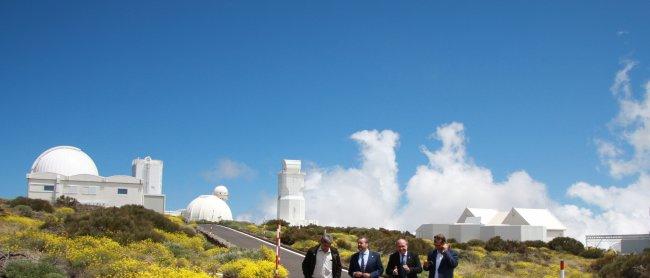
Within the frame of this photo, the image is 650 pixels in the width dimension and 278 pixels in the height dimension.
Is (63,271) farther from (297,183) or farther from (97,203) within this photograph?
(297,183)

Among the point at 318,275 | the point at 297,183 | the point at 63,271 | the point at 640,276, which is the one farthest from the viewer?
the point at 297,183

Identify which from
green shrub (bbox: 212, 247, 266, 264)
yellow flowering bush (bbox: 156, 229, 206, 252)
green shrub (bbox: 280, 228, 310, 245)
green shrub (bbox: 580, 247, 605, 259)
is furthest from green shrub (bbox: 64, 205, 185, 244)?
green shrub (bbox: 580, 247, 605, 259)

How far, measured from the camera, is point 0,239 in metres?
19.6

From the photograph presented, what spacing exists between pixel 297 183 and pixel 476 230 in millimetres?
24922

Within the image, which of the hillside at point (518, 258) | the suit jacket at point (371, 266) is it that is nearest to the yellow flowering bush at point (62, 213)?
the hillside at point (518, 258)

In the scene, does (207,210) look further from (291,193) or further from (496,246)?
(496,246)

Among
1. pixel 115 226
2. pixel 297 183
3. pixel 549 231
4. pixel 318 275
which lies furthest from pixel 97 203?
pixel 318 275

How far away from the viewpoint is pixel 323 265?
30.2 feet

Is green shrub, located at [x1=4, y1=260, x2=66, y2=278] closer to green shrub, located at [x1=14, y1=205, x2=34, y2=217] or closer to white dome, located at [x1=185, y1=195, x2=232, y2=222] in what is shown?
green shrub, located at [x1=14, y1=205, x2=34, y2=217]

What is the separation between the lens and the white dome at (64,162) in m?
63.5

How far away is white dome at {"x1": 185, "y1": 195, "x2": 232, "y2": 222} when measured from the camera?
233ft

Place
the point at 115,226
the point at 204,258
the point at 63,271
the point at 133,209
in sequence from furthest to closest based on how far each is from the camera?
the point at 133,209, the point at 115,226, the point at 204,258, the point at 63,271

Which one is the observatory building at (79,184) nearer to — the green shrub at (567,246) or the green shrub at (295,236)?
the green shrub at (295,236)

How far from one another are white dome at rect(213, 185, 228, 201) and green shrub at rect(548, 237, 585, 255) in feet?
161
